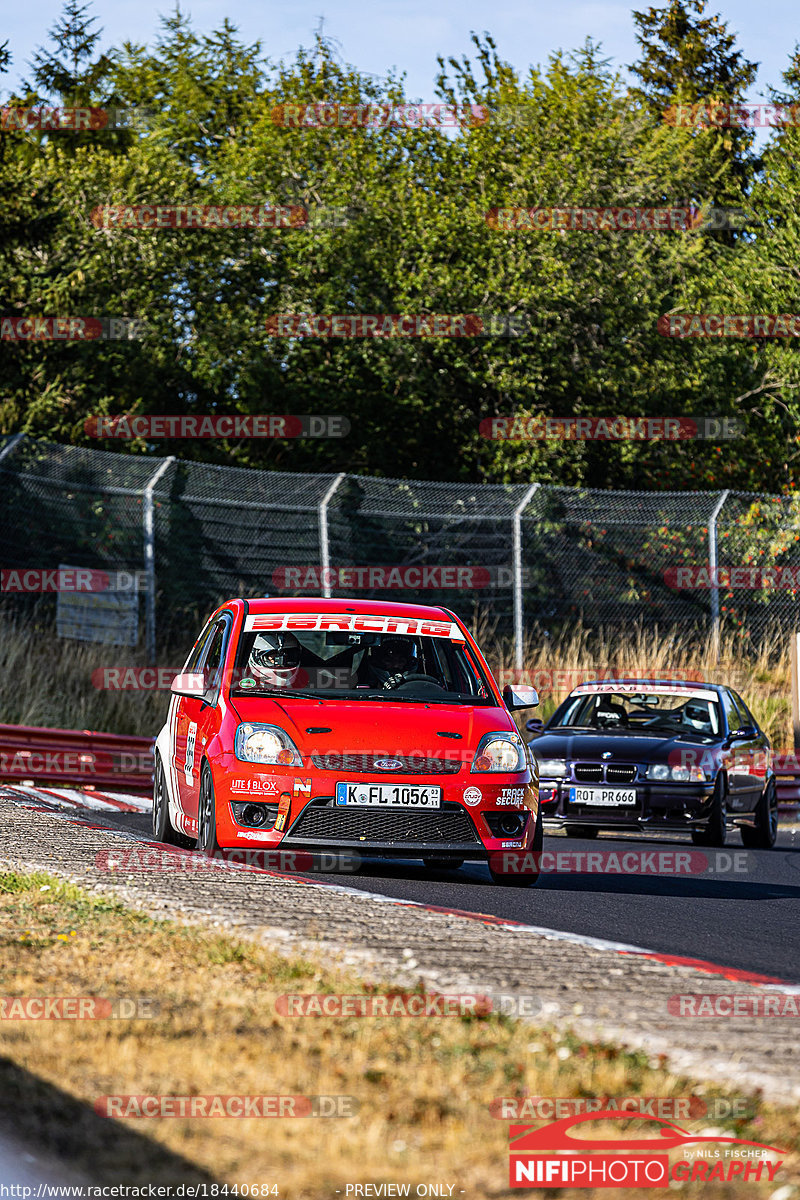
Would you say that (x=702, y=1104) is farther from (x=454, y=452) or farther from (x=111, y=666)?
(x=454, y=452)

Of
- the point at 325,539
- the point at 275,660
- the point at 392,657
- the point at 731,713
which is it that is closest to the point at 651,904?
the point at 392,657

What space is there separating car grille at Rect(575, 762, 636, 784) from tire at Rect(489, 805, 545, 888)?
4243mm

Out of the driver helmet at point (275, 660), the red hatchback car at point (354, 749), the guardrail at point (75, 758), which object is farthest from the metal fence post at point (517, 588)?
the driver helmet at point (275, 660)

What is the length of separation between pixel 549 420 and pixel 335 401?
163 inches

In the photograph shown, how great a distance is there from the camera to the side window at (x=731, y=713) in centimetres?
1498

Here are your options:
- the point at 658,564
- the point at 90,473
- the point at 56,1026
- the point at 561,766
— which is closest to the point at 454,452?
the point at 658,564

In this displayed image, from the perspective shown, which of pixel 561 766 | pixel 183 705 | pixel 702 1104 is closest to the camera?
pixel 702 1104

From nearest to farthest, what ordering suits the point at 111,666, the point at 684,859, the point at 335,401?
the point at 684,859, the point at 111,666, the point at 335,401

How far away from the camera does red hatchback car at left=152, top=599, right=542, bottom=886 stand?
8852 millimetres

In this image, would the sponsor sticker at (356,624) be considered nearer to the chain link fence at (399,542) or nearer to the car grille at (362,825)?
the car grille at (362,825)

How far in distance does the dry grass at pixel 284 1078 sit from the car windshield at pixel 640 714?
973cm

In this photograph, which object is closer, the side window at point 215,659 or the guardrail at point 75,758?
the side window at point 215,659

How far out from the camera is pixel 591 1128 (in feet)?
12.0

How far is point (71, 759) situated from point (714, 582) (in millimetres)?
12324
